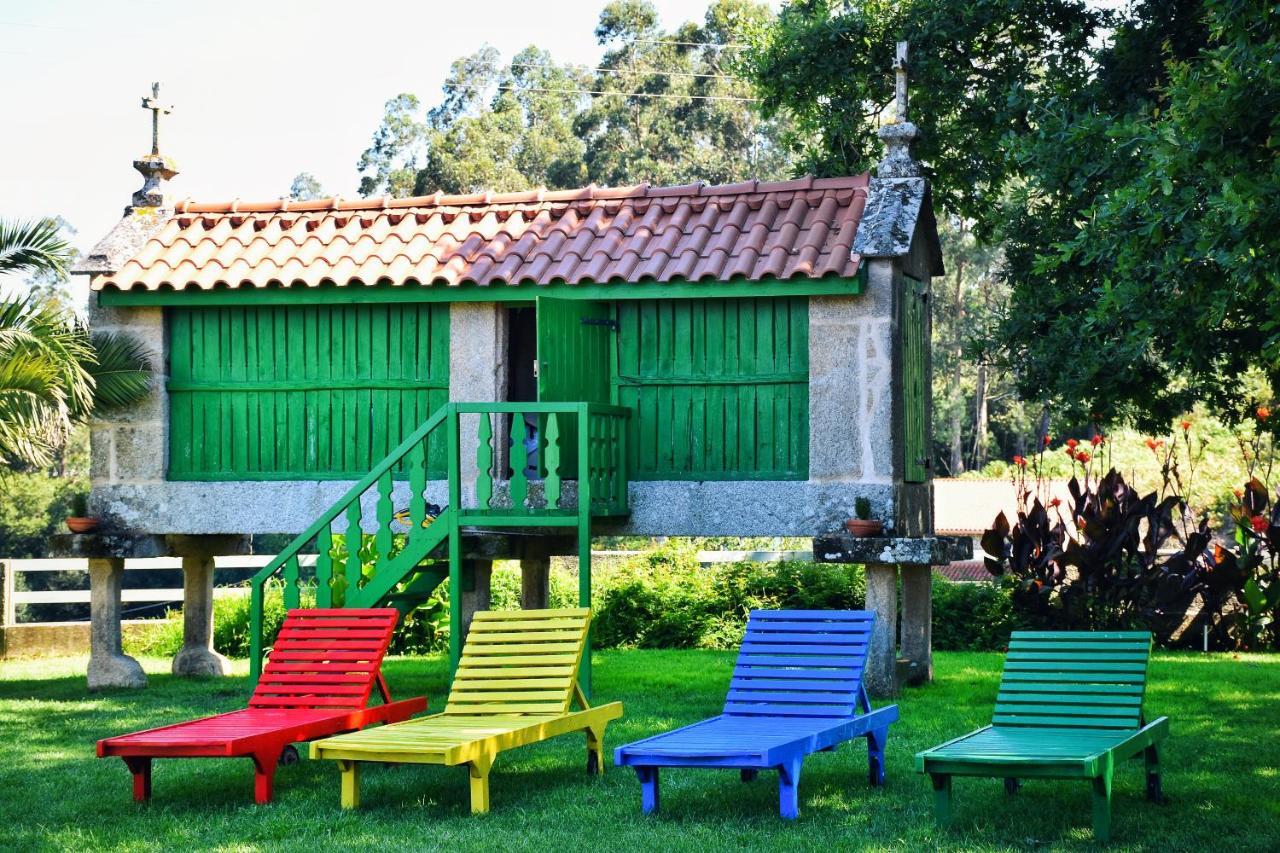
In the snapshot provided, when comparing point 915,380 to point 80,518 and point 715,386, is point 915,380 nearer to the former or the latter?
point 715,386

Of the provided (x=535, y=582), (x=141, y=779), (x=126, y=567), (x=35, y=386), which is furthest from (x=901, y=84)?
(x=126, y=567)

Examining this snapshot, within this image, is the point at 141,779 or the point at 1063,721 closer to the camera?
the point at 1063,721

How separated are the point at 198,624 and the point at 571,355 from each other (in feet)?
19.0

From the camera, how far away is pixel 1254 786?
29.2 ft

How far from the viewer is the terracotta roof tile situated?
1302 cm

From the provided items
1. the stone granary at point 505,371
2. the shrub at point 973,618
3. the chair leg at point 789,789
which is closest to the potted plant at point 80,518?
the stone granary at point 505,371

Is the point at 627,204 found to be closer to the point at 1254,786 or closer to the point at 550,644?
the point at 550,644

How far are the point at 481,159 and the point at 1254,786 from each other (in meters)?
37.6

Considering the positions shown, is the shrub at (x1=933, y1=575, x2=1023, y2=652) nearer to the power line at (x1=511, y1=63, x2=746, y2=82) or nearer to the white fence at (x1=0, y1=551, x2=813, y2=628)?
the white fence at (x1=0, y1=551, x2=813, y2=628)

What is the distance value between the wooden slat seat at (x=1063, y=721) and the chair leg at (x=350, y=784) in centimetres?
313

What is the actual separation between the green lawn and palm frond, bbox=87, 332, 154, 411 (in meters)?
2.96

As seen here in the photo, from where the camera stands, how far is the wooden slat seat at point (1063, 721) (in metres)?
7.35

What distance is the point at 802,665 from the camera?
9.52 metres

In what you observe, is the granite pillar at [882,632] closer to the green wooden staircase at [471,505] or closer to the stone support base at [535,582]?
the green wooden staircase at [471,505]
